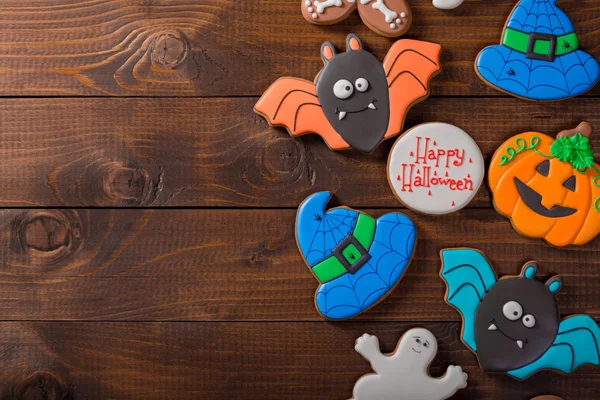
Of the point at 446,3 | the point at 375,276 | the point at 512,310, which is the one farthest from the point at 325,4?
the point at 512,310

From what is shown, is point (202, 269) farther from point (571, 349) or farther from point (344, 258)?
point (571, 349)

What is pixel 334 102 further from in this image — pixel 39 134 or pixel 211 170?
pixel 39 134

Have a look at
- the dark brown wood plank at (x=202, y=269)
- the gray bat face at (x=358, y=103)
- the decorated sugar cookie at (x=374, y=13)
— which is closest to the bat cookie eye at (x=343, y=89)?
the gray bat face at (x=358, y=103)

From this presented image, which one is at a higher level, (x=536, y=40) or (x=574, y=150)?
(x=536, y=40)

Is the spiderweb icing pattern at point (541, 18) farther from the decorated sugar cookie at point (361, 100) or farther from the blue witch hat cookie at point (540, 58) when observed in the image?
the decorated sugar cookie at point (361, 100)

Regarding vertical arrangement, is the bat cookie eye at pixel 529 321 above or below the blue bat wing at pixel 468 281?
below

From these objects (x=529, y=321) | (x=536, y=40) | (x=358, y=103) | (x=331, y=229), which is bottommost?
(x=529, y=321)

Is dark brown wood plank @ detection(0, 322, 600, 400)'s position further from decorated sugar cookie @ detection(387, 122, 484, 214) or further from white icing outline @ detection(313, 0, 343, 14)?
white icing outline @ detection(313, 0, 343, 14)
